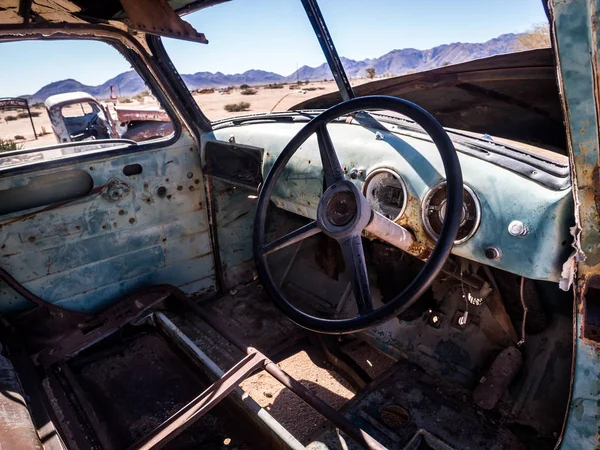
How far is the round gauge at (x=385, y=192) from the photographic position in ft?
6.03

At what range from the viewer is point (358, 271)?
64.6 inches

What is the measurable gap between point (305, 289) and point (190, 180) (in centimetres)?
110

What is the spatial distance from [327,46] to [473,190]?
1.18 m

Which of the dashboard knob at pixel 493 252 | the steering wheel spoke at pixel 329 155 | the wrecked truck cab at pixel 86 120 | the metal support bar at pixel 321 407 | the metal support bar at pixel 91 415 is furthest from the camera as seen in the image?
the wrecked truck cab at pixel 86 120

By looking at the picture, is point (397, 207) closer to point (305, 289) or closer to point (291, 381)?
point (291, 381)

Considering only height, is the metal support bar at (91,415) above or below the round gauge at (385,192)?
below

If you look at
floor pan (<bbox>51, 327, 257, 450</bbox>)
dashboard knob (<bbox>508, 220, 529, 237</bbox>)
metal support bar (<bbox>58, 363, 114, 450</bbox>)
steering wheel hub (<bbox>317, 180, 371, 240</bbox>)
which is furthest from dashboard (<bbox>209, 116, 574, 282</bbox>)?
metal support bar (<bbox>58, 363, 114, 450</bbox>)

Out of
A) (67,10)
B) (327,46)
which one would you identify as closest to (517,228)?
(327,46)

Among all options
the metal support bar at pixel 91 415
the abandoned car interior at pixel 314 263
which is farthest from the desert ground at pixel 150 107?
the metal support bar at pixel 91 415

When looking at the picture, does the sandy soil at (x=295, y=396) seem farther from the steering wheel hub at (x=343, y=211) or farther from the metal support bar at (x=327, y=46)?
the metal support bar at (x=327, y=46)

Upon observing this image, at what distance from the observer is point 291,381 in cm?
190

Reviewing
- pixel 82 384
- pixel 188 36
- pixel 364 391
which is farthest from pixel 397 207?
pixel 82 384

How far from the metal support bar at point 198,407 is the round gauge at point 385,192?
2.88ft

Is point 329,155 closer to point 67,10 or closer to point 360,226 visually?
point 360,226
